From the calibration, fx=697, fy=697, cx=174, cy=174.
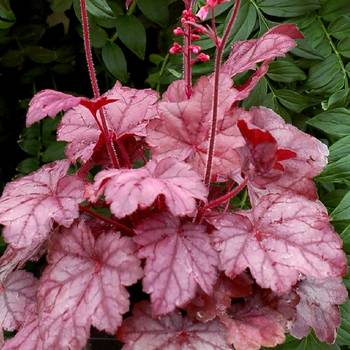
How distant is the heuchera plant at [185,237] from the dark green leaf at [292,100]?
0.30 meters

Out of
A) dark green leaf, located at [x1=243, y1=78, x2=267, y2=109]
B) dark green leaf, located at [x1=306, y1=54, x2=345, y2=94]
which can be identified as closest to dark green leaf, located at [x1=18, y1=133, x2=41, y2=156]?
dark green leaf, located at [x1=243, y1=78, x2=267, y2=109]

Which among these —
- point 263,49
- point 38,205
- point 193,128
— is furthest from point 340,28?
point 38,205

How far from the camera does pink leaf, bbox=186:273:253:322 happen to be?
87cm

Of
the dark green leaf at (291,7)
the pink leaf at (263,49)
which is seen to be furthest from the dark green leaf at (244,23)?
the pink leaf at (263,49)

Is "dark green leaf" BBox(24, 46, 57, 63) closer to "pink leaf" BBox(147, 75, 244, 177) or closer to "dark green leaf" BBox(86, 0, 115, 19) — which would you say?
"dark green leaf" BBox(86, 0, 115, 19)

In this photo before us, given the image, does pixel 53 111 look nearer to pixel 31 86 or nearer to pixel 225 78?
pixel 225 78

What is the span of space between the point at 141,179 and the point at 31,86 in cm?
109

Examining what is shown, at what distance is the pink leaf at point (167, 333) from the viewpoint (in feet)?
2.78

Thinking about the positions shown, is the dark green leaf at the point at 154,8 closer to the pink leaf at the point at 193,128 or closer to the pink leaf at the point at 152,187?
the pink leaf at the point at 193,128

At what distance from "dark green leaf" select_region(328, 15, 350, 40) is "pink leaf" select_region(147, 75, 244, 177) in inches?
17.0

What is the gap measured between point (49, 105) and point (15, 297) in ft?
0.97

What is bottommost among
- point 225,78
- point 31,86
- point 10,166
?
point 10,166

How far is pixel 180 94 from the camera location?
1042 millimetres

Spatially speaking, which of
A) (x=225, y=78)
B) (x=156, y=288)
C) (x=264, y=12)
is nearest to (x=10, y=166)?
(x=264, y=12)
